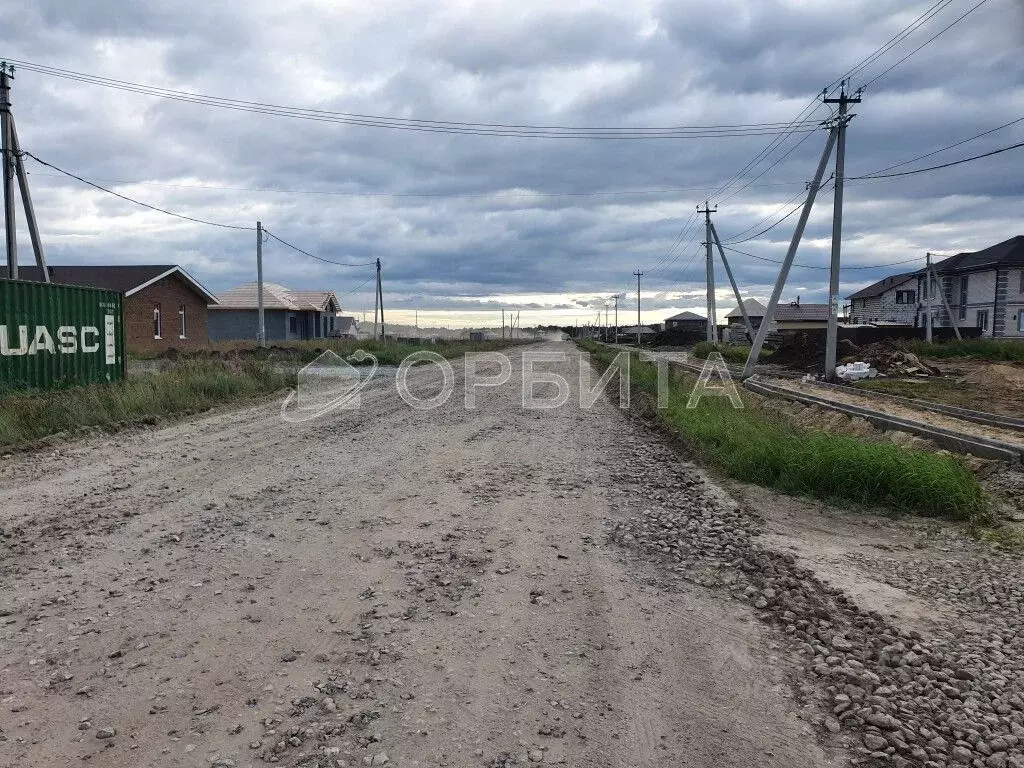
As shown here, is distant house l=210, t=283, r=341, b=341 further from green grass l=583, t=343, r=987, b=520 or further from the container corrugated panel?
green grass l=583, t=343, r=987, b=520

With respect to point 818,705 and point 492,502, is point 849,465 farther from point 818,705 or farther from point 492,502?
point 818,705

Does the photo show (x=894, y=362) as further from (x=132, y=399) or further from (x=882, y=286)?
(x=882, y=286)

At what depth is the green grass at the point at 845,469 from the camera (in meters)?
7.03

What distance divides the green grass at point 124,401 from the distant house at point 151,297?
18.7 m

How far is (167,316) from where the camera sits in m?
37.0

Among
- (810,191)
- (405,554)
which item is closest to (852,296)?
(810,191)

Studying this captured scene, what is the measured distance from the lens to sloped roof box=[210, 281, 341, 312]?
53.5 m

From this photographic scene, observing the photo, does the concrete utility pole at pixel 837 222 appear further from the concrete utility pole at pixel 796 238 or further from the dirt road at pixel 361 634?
the dirt road at pixel 361 634

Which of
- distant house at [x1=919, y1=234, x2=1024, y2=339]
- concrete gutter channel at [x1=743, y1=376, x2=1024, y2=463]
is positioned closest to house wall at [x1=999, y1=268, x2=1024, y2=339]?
distant house at [x1=919, y1=234, x2=1024, y2=339]

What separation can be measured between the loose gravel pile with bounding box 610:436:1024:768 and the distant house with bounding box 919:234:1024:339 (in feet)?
146

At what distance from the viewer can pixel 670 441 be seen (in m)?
11.4

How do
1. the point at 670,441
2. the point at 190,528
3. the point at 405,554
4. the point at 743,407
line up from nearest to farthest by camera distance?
1. the point at 405,554
2. the point at 190,528
3. the point at 670,441
4. the point at 743,407

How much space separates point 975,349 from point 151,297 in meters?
35.3

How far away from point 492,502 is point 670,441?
4.98 m
